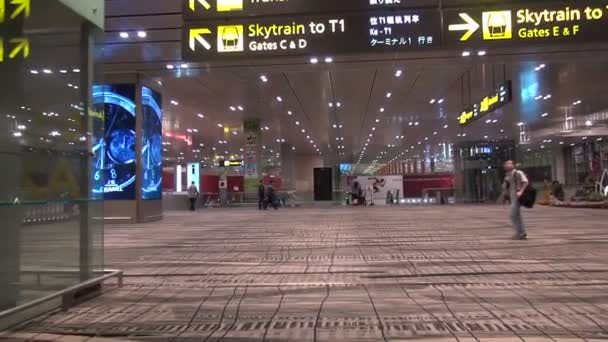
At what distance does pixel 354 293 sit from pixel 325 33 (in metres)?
4.31

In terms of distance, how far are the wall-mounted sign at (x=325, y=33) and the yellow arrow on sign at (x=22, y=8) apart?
12.3ft

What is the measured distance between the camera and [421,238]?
1135cm

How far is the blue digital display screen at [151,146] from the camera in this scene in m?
17.6

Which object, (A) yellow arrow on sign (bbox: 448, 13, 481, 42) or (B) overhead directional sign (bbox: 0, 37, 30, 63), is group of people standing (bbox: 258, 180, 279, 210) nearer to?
(A) yellow arrow on sign (bbox: 448, 13, 481, 42)

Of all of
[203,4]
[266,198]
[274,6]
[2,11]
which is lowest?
[266,198]

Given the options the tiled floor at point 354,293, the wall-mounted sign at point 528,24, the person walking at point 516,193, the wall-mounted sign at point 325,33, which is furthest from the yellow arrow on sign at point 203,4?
the person walking at point 516,193

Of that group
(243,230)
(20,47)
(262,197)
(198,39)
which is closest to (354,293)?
(20,47)

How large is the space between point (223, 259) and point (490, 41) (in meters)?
5.30

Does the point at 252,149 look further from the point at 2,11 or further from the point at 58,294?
the point at 2,11

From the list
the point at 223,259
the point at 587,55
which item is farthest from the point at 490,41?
the point at 587,55

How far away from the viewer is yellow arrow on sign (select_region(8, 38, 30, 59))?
4.89 metres

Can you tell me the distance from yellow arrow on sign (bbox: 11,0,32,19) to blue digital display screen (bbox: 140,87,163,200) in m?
12.7

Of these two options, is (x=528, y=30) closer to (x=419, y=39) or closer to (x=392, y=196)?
(x=419, y=39)

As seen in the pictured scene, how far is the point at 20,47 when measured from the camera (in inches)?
196
